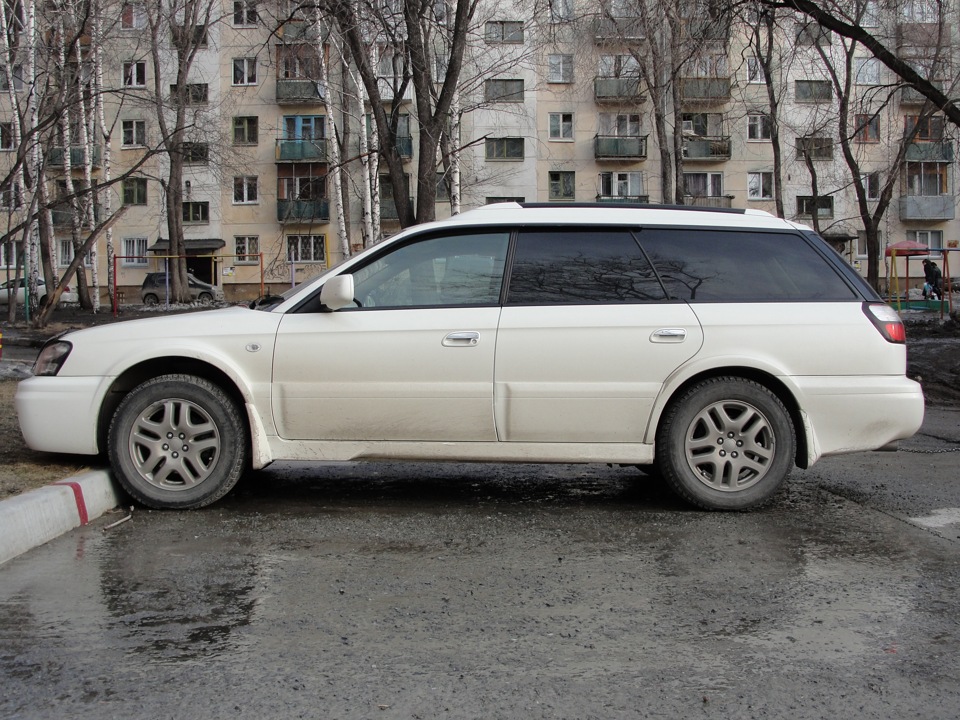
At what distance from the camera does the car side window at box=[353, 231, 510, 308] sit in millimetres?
5715

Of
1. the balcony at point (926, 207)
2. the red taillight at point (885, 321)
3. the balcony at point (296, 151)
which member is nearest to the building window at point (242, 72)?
the balcony at point (296, 151)

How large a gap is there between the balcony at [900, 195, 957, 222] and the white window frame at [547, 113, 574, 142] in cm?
1768

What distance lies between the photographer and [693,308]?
566cm

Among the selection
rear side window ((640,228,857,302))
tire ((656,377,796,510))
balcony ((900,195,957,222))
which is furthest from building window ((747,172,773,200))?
tire ((656,377,796,510))

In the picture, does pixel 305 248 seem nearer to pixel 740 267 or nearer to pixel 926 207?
pixel 926 207

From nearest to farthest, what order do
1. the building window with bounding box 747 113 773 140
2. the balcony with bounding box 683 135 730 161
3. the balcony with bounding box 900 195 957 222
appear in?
1. the balcony with bounding box 683 135 730 161
2. the building window with bounding box 747 113 773 140
3. the balcony with bounding box 900 195 957 222

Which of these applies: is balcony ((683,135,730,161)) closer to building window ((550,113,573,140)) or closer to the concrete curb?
building window ((550,113,573,140))

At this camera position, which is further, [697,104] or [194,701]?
[697,104]

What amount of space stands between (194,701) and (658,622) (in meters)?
1.64

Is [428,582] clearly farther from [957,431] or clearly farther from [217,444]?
[957,431]

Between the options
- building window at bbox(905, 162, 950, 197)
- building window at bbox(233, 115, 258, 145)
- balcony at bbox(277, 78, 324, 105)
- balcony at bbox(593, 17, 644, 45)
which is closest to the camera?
balcony at bbox(593, 17, 644, 45)

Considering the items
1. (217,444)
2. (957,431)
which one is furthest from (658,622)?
(957,431)

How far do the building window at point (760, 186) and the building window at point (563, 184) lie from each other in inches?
361

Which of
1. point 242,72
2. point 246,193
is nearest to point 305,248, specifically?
point 246,193
